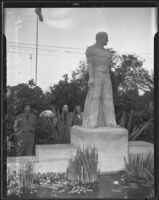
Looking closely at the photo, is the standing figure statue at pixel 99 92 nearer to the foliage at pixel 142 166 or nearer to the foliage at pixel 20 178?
the foliage at pixel 142 166

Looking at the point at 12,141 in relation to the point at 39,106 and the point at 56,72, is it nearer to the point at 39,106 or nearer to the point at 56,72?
the point at 39,106

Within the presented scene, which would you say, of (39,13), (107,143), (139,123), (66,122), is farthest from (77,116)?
(39,13)

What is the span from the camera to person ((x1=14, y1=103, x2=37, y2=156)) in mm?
3995

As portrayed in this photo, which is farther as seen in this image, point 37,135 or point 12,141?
point 37,135

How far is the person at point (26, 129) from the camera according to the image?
3.99 meters

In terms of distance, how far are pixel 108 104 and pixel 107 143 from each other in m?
0.53

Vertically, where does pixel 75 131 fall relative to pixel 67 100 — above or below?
below

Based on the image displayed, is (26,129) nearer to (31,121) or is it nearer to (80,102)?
(31,121)

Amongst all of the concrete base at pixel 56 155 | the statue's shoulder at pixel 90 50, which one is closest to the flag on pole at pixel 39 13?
the statue's shoulder at pixel 90 50

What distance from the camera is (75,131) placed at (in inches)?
177

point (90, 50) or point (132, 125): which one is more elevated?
point (90, 50)

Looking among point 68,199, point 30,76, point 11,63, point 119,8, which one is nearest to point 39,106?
point 30,76

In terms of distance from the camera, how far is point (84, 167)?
13.3 feet
